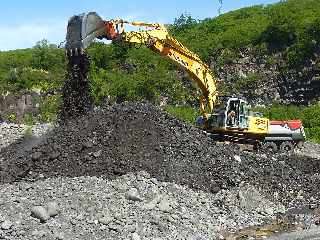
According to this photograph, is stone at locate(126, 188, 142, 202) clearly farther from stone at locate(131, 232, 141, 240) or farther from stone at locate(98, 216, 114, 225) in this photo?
stone at locate(131, 232, 141, 240)

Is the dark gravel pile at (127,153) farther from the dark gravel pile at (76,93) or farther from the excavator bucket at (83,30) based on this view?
the excavator bucket at (83,30)

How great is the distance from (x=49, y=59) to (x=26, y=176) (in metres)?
44.4

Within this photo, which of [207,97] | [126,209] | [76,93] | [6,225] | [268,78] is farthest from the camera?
[268,78]

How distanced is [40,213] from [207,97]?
9953 millimetres

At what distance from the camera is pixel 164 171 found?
1261 centimetres

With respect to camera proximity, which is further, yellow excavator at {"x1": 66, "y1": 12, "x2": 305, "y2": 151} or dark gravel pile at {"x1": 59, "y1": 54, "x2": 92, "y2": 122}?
dark gravel pile at {"x1": 59, "y1": 54, "x2": 92, "y2": 122}

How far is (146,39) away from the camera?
16.5 metres

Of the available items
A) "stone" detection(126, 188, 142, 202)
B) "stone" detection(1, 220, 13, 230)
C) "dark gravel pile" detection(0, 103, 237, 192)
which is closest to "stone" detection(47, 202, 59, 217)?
"stone" detection(1, 220, 13, 230)

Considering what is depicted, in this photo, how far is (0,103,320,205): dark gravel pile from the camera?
12602 millimetres

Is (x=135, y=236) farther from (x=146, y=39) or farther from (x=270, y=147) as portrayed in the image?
(x=270, y=147)

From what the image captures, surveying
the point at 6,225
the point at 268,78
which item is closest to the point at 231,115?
the point at 6,225

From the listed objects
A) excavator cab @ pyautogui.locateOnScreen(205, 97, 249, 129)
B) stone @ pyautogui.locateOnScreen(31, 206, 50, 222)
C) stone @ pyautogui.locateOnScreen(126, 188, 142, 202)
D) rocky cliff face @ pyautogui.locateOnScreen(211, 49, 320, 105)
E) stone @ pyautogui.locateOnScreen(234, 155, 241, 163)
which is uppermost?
rocky cliff face @ pyautogui.locateOnScreen(211, 49, 320, 105)

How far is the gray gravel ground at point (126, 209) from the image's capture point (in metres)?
10.1

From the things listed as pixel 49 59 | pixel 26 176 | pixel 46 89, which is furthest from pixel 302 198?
pixel 49 59
